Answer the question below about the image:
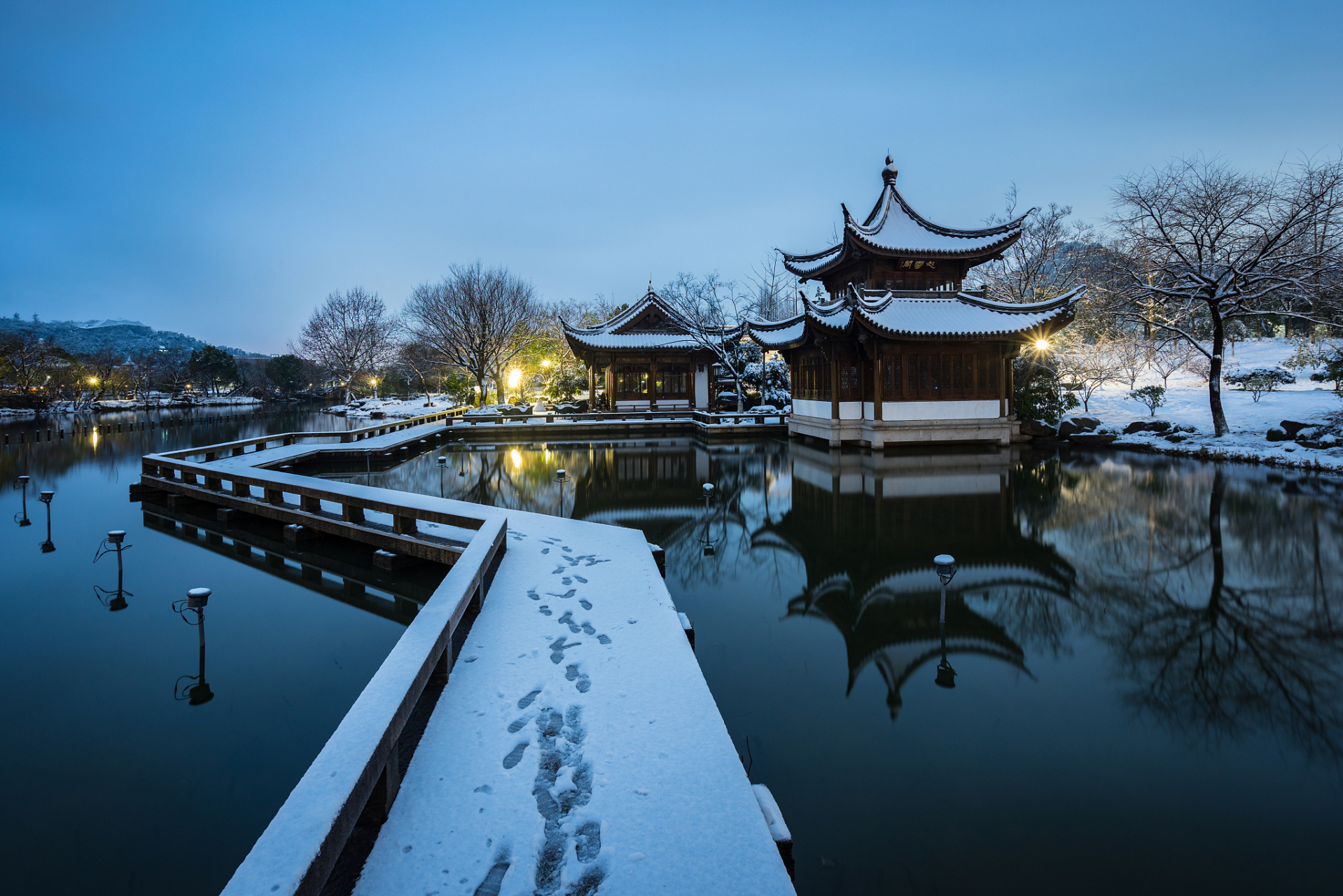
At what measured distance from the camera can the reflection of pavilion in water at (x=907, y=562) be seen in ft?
16.8

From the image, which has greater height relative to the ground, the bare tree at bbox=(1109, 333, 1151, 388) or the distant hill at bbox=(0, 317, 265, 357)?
the distant hill at bbox=(0, 317, 265, 357)

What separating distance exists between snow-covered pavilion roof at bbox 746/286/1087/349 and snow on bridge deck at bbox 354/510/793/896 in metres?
14.9

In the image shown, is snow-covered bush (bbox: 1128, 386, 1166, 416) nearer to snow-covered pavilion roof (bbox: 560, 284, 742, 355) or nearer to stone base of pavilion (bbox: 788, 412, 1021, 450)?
stone base of pavilion (bbox: 788, 412, 1021, 450)

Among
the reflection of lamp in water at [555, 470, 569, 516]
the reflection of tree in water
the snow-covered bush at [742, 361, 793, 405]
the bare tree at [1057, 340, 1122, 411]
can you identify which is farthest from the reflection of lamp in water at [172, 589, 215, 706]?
the bare tree at [1057, 340, 1122, 411]

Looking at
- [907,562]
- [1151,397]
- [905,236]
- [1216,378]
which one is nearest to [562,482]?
[907,562]

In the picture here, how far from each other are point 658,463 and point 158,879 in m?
13.8

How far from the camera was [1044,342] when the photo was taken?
930 inches

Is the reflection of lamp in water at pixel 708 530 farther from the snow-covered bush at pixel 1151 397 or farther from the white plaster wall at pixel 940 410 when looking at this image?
the snow-covered bush at pixel 1151 397

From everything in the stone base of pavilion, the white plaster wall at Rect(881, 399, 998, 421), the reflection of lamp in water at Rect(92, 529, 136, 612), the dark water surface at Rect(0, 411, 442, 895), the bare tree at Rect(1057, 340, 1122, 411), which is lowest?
the dark water surface at Rect(0, 411, 442, 895)

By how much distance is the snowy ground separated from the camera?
14.7 meters

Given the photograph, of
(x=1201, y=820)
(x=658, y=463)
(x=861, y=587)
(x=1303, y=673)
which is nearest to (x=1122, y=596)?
(x=1303, y=673)

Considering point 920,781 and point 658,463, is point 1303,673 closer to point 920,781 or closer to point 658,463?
point 920,781

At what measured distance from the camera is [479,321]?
115 ft

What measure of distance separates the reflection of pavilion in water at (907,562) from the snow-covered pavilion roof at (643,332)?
17.1 m
